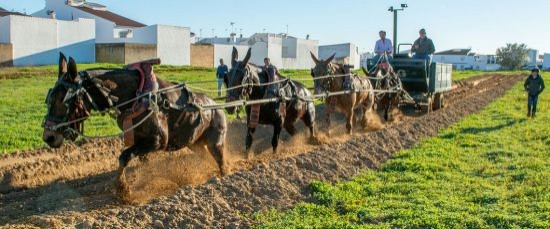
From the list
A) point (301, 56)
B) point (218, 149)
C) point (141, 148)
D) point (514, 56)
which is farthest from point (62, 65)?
point (514, 56)

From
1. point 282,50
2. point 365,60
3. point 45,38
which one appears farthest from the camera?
point 282,50

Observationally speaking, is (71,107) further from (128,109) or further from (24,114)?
(24,114)

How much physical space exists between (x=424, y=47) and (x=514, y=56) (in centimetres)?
9594

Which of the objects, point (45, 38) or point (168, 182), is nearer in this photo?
point (168, 182)

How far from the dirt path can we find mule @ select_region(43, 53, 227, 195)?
0.61 m

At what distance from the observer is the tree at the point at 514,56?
10631 centimetres

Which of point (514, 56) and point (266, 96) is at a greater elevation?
point (514, 56)

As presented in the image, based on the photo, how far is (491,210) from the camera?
23.7 ft

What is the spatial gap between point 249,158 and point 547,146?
6.05 m

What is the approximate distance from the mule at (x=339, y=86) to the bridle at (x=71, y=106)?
19.8 feet

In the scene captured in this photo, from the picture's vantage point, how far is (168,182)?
8.63 metres

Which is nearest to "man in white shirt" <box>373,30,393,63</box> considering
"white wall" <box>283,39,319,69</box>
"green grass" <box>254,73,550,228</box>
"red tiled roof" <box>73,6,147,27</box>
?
"green grass" <box>254,73,550,228</box>

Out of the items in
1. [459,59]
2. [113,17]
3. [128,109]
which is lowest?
[128,109]

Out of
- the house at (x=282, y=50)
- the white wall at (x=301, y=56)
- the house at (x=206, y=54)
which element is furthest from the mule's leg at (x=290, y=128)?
the white wall at (x=301, y=56)
